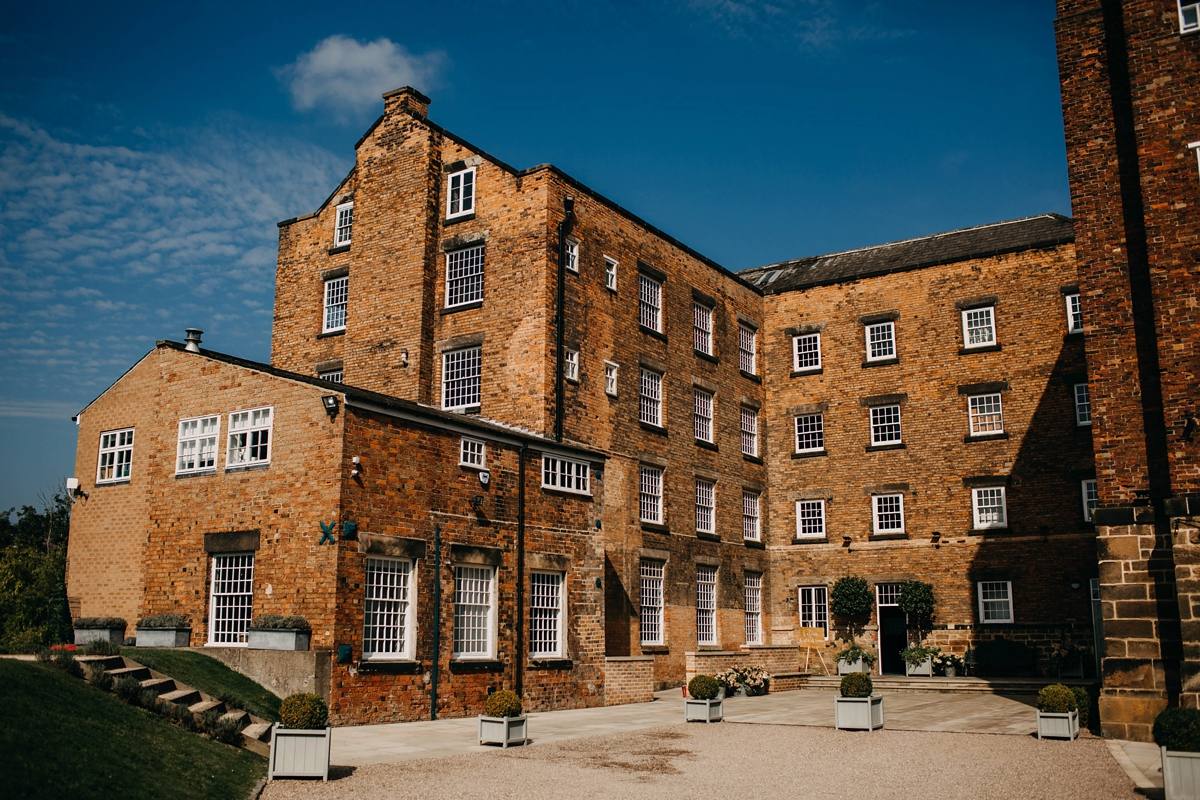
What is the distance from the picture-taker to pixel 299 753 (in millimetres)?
12906

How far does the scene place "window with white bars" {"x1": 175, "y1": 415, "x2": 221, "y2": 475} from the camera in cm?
2156

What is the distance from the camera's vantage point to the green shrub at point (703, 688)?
20266mm

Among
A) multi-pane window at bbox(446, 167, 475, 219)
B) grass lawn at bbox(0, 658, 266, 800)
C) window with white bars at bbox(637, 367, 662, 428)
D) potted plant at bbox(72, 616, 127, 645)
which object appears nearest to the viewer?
grass lawn at bbox(0, 658, 266, 800)

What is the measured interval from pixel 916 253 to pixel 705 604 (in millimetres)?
15856

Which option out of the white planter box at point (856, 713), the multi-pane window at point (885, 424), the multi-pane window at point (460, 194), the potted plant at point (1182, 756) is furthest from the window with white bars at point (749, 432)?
the potted plant at point (1182, 756)

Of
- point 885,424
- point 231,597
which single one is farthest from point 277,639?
point 885,424

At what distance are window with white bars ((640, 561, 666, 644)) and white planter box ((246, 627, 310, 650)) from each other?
1290 cm

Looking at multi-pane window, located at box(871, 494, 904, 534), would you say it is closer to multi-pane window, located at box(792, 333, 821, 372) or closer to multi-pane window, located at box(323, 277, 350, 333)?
multi-pane window, located at box(792, 333, 821, 372)

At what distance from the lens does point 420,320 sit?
29.4 m

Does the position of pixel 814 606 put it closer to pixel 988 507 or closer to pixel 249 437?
pixel 988 507

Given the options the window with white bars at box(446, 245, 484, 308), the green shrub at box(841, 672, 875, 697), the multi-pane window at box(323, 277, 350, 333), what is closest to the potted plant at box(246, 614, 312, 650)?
the green shrub at box(841, 672, 875, 697)

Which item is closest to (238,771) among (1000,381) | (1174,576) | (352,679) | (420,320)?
(352,679)

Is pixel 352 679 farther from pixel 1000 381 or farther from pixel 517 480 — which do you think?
pixel 1000 381

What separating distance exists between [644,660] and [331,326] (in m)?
15.3
